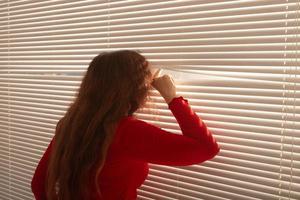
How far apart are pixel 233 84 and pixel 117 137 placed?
38 centimetres

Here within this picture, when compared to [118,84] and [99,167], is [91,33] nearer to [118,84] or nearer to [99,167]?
[118,84]

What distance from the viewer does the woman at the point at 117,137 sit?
1.14m

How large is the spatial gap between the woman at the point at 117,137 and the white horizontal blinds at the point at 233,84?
9 centimetres

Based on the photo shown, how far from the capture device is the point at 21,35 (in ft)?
5.95

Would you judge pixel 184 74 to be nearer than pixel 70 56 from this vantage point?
Yes

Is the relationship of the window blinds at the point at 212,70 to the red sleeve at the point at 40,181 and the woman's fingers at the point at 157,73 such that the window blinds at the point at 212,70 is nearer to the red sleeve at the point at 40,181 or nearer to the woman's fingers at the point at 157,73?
the woman's fingers at the point at 157,73

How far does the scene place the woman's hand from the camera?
4.01 feet

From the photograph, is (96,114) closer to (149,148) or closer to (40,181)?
(149,148)

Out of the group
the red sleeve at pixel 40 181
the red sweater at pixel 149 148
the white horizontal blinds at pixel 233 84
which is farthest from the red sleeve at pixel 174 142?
the red sleeve at pixel 40 181

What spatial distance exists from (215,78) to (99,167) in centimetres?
44

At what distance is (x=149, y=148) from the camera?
3.76ft

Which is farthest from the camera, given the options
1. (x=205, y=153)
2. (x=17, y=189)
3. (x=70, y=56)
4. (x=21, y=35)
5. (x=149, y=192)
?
(x=17, y=189)

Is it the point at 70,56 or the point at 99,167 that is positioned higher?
the point at 70,56

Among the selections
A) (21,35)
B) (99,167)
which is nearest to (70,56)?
(21,35)
